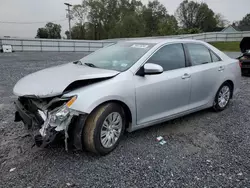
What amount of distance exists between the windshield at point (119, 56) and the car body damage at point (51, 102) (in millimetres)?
318

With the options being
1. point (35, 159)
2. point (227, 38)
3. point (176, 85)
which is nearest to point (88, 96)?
point (35, 159)

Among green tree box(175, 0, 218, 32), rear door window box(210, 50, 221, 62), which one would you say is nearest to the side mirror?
rear door window box(210, 50, 221, 62)

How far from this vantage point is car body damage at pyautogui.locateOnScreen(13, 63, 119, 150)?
2.47m

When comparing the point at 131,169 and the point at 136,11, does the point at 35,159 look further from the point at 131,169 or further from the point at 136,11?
the point at 136,11

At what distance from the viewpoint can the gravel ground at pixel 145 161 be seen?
2.38m

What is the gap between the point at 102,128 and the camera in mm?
2729

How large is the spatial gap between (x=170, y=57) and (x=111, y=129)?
63.0 inches

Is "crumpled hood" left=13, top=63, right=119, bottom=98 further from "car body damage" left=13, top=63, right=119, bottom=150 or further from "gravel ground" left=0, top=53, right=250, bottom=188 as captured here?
"gravel ground" left=0, top=53, right=250, bottom=188

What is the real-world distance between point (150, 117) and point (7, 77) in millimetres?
6617

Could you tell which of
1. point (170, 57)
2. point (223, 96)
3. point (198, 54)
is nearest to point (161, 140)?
point (170, 57)

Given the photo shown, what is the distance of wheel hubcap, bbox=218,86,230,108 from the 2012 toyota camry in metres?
0.35

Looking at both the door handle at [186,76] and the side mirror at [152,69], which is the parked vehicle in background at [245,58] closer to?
the door handle at [186,76]

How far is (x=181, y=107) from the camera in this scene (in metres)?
3.67

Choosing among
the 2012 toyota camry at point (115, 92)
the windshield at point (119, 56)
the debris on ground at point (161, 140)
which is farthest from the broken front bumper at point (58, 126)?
the debris on ground at point (161, 140)
